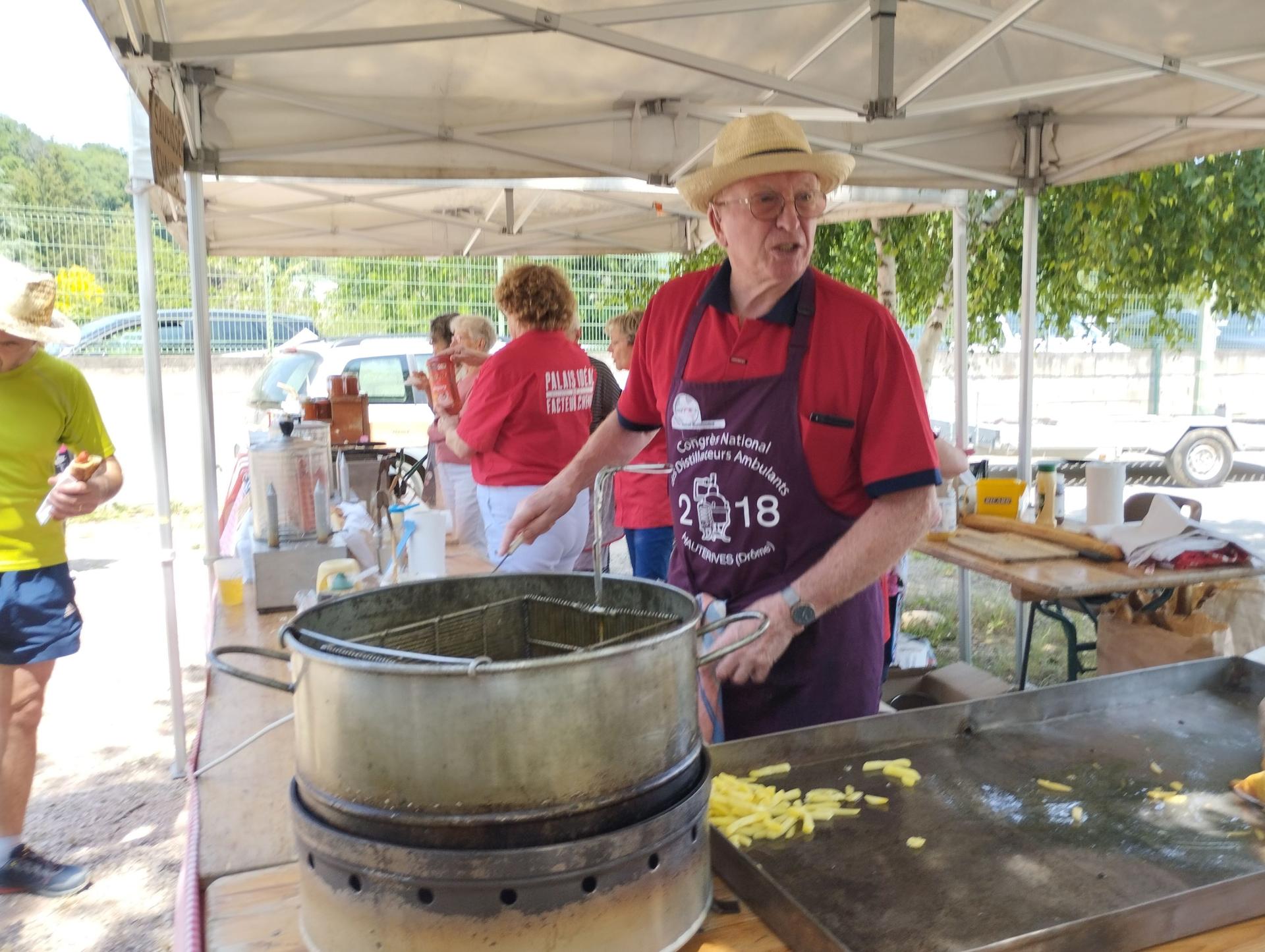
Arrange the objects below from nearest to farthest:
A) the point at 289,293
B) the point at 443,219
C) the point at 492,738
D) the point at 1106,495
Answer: the point at 492,738 < the point at 1106,495 < the point at 443,219 < the point at 289,293

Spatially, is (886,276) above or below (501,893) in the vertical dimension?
above

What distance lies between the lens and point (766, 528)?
6.59 ft

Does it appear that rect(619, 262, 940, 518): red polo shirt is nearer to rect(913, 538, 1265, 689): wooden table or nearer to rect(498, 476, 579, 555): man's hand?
rect(498, 476, 579, 555): man's hand

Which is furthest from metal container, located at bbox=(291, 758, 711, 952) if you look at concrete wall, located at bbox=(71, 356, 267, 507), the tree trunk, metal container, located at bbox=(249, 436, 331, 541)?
concrete wall, located at bbox=(71, 356, 267, 507)

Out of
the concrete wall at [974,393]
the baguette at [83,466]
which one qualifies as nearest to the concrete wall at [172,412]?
the concrete wall at [974,393]

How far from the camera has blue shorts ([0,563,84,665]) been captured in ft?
10.8

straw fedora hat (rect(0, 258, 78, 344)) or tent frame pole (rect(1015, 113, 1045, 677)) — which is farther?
tent frame pole (rect(1015, 113, 1045, 677))

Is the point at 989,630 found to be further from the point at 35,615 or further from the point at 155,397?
the point at 35,615

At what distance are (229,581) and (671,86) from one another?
2541 mm

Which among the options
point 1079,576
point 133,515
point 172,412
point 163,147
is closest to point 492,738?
point 163,147

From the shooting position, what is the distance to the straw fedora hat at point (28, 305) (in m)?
3.16

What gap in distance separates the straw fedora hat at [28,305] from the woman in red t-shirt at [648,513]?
2267 mm

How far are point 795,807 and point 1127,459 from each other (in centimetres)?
1246

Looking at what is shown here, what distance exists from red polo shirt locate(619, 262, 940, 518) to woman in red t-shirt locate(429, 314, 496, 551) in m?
2.94
